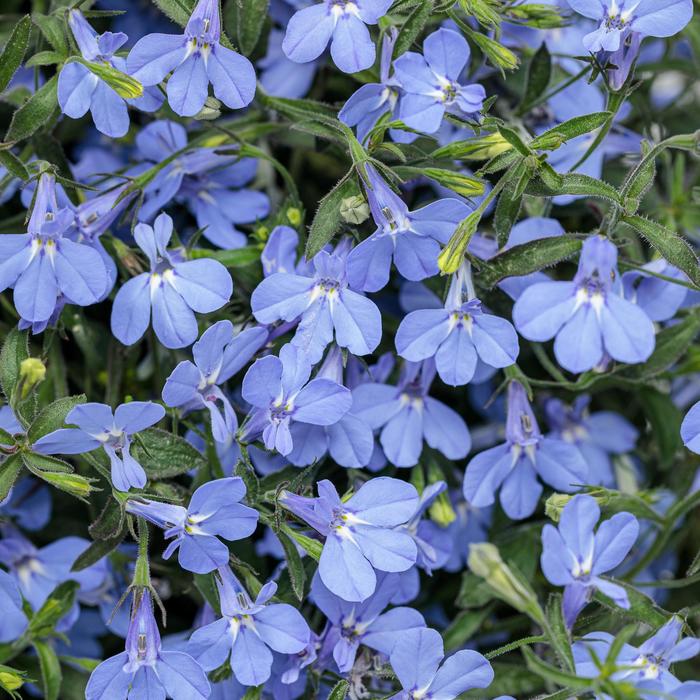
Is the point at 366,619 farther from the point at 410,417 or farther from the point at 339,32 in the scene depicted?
the point at 339,32

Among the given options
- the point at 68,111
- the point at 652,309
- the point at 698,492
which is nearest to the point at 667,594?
the point at 698,492

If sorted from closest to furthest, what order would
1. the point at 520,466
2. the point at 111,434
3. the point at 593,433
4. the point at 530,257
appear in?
the point at 111,434
the point at 530,257
the point at 520,466
the point at 593,433

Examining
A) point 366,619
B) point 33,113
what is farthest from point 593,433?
point 33,113

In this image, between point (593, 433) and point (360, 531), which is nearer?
point (360, 531)

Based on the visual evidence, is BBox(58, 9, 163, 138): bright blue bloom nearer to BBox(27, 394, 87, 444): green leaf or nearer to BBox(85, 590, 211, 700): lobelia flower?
BBox(27, 394, 87, 444): green leaf

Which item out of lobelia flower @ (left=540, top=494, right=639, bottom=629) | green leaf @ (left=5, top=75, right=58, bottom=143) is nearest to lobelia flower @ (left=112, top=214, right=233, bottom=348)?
green leaf @ (left=5, top=75, right=58, bottom=143)

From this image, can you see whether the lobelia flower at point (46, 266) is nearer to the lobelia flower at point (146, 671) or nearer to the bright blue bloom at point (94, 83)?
the bright blue bloom at point (94, 83)
